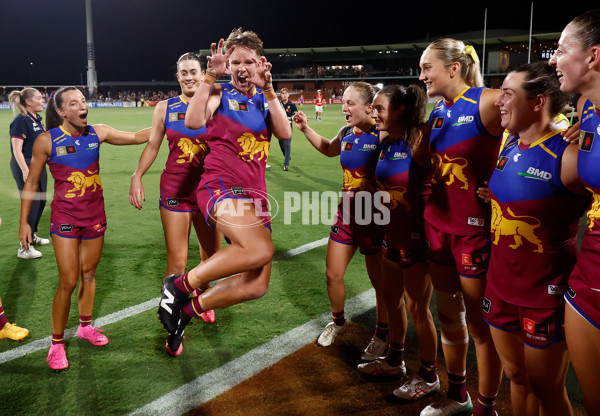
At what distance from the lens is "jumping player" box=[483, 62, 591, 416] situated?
2.26 meters

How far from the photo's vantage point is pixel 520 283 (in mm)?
2379

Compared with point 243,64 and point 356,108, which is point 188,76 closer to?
point 243,64

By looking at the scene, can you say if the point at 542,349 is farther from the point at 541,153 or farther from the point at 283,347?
the point at 283,347

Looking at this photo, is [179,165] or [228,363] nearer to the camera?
[228,363]

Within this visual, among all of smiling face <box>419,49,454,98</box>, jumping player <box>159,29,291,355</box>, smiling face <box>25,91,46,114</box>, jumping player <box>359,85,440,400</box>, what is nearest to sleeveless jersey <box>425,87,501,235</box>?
smiling face <box>419,49,454,98</box>

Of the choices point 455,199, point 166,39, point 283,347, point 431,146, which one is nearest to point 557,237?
point 455,199

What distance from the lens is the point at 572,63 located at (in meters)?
1.99

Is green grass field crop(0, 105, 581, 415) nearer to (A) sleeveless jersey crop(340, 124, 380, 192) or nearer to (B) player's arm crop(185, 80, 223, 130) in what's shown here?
(A) sleeveless jersey crop(340, 124, 380, 192)

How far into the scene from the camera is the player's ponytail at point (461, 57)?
303cm

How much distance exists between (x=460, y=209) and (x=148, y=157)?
280 cm

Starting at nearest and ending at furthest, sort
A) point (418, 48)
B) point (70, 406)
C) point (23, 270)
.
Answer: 1. point (70, 406)
2. point (23, 270)
3. point (418, 48)

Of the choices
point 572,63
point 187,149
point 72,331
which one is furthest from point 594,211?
point 72,331

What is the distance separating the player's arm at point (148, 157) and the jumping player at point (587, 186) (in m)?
3.31

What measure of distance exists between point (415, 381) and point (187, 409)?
1.61m
